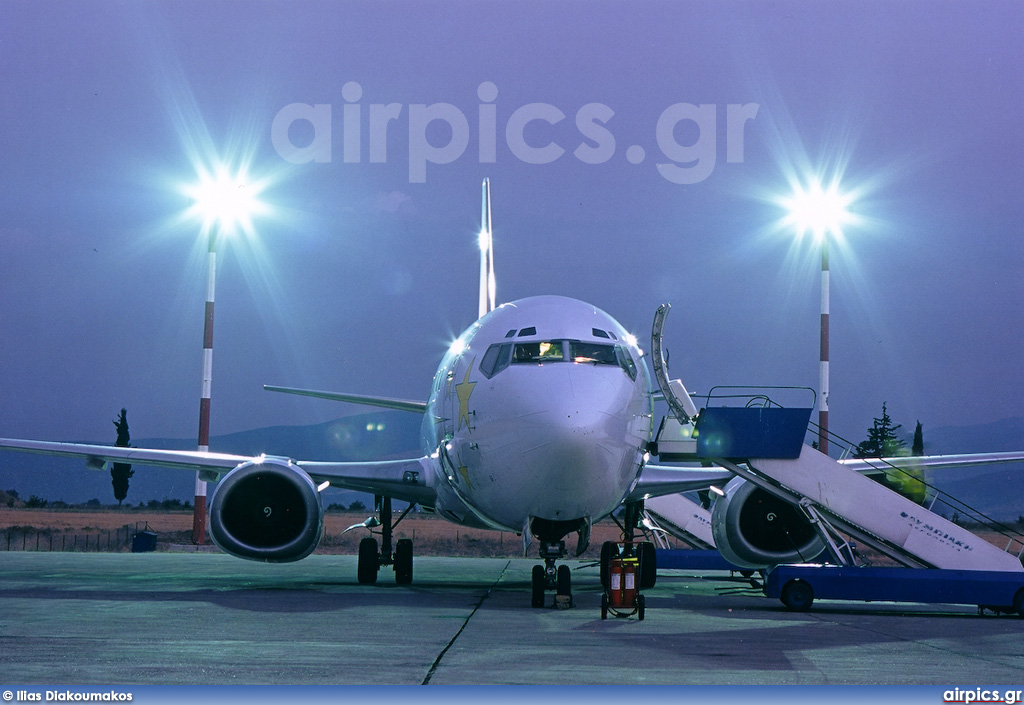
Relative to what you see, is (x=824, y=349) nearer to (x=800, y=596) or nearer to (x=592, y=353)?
(x=800, y=596)

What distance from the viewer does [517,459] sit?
15.3 metres

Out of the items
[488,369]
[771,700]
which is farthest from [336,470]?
[771,700]

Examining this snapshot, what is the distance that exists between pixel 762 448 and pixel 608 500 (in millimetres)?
2556

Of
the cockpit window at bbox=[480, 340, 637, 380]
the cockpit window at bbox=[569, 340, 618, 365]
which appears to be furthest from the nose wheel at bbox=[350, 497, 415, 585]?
the cockpit window at bbox=[569, 340, 618, 365]

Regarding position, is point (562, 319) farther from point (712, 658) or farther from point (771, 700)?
point (771, 700)

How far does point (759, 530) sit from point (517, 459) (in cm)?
678

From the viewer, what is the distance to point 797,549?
2033cm

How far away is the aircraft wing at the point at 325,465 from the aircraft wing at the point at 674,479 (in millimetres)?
3662

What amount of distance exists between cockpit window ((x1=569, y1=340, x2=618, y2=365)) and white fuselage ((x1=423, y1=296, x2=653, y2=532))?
16 millimetres

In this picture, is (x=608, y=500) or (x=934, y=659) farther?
(x=608, y=500)

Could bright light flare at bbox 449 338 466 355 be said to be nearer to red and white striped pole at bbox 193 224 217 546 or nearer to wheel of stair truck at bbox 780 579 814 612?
wheel of stair truck at bbox 780 579 814 612

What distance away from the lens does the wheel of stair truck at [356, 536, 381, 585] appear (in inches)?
870

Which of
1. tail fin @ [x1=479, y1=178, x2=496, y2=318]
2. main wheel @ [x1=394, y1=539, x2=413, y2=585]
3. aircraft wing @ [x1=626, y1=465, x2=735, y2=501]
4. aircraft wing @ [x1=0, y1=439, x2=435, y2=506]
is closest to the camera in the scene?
aircraft wing @ [x1=626, y1=465, x2=735, y2=501]

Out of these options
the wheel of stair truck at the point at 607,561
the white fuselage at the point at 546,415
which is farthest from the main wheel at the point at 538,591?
the wheel of stair truck at the point at 607,561
